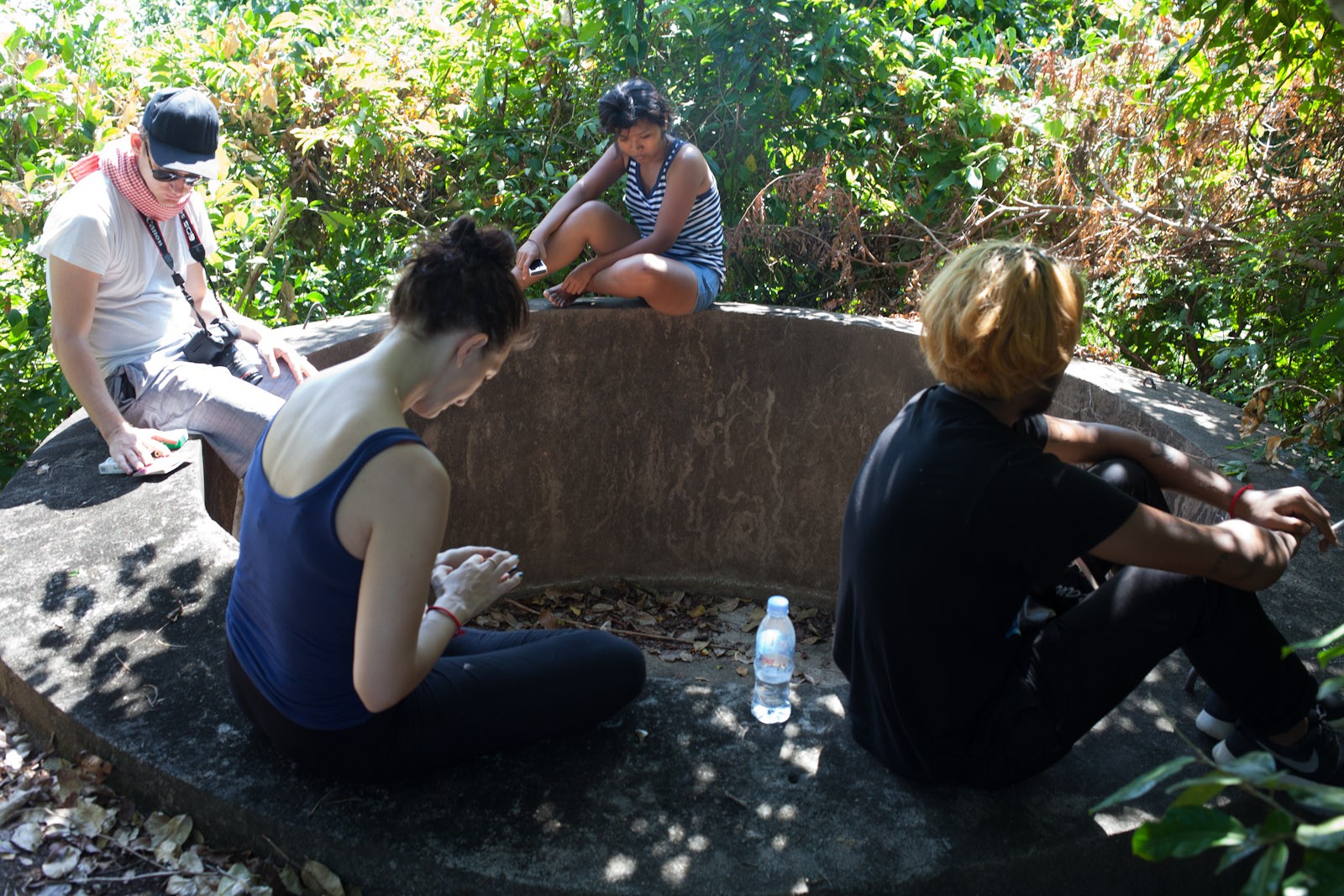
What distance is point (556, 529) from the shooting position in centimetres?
545

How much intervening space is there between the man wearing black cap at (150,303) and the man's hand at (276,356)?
2cm

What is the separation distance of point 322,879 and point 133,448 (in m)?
1.85

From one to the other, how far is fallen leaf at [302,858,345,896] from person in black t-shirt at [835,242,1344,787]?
112 cm

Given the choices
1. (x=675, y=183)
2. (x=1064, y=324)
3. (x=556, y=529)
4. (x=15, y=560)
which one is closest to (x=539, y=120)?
(x=675, y=183)

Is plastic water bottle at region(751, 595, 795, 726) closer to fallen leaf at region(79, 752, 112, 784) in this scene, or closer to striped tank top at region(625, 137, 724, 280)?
fallen leaf at region(79, 752, 112, 784)

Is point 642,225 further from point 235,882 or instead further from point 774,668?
point 235,882

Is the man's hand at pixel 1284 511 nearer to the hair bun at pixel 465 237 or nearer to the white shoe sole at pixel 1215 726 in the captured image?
the white shoe sole at pixel 1215 726

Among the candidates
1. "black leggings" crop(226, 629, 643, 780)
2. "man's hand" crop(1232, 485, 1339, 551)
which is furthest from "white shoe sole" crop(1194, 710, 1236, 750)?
"black leggings" crop(226, 629, 643, 780)

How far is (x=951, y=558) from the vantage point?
219cm

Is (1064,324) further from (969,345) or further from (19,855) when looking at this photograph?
(19,855)

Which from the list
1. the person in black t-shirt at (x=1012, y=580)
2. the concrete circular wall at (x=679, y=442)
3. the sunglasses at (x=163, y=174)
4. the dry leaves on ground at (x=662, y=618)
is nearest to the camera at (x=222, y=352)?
the sunglasses at (x=163, y=174)

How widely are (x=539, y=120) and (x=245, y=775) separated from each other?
4941 millimetres

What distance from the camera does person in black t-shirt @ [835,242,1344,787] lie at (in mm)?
2164

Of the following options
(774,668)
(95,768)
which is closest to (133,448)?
(95,768)
